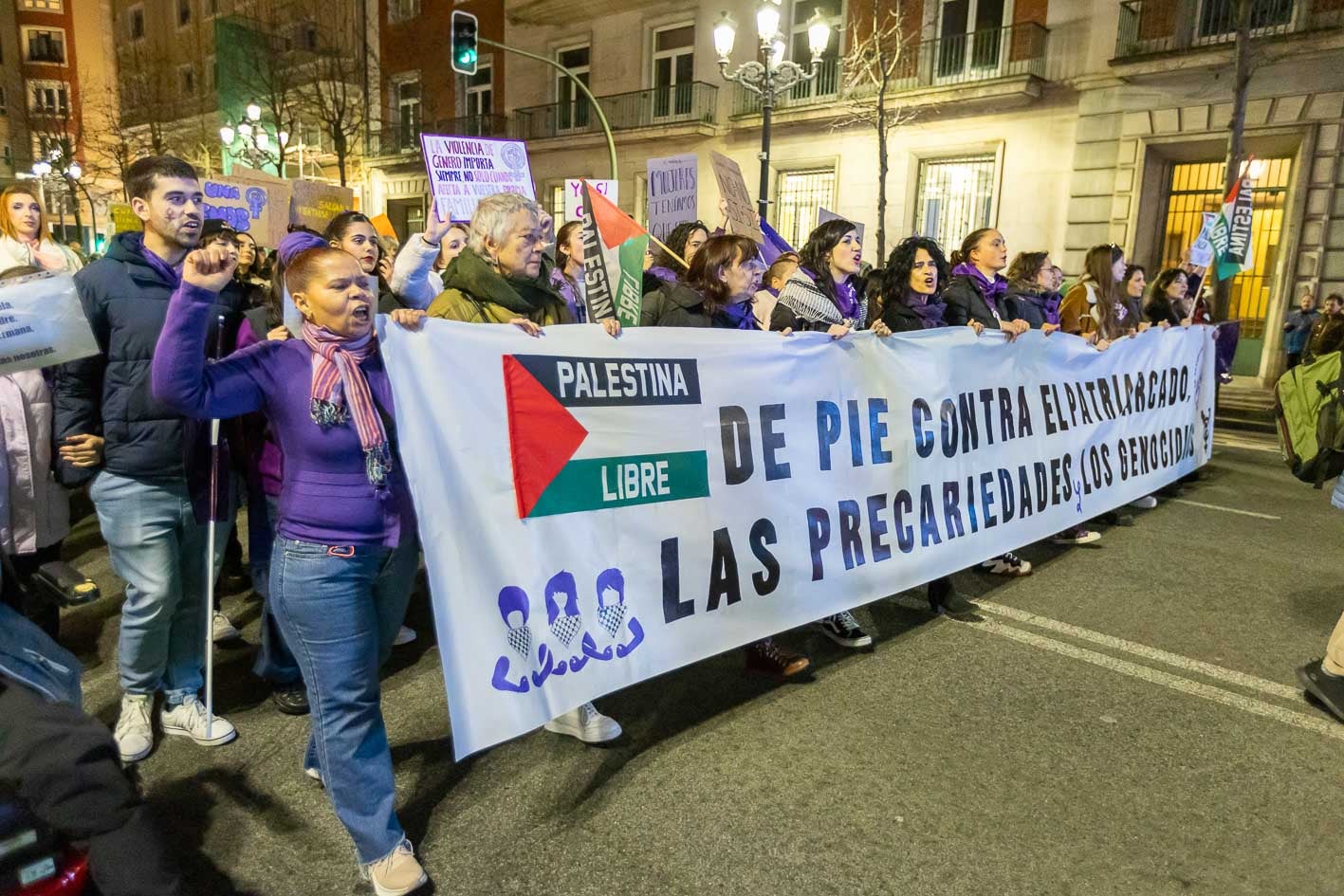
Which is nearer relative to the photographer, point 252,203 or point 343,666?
point 343,666

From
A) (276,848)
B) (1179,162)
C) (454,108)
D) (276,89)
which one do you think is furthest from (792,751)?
(276,89)

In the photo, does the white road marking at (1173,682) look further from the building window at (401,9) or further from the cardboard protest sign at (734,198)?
the building window at (401,9)

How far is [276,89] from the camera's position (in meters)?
27.0

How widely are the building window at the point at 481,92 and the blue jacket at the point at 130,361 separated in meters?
25.2

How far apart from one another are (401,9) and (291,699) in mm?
30245

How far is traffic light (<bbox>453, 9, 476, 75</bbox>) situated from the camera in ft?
43.5

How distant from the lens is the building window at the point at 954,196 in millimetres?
17328

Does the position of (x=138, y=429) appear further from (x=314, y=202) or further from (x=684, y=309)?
(x=314, y=202)

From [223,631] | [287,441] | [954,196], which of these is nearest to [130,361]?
[287,441]

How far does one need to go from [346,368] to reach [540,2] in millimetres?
A: 24407

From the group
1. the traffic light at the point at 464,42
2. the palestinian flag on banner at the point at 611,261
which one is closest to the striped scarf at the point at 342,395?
the palestinian flag on banner at the point at 611,261

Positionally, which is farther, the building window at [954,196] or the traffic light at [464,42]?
the building window at [954,196]

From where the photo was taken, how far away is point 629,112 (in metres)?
22.8

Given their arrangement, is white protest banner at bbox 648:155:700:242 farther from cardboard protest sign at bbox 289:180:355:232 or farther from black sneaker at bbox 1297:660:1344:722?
black sneaker at bbox 1297:660:1344:722
